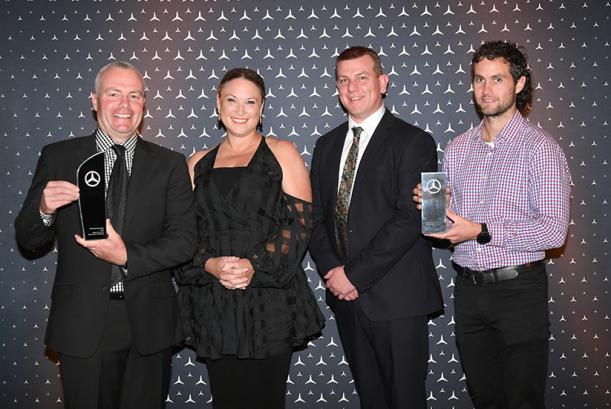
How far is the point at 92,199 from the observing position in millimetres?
2160

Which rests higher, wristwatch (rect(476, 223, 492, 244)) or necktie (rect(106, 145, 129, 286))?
necktie (rect(106, 145, 129, 286))

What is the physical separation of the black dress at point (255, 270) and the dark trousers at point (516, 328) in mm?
768

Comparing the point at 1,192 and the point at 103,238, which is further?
the point at 1,192

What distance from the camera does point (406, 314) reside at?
9.09 feet

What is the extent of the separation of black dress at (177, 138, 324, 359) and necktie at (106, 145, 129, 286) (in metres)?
0.40

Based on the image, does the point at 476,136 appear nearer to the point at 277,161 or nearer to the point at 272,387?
the point at 277,161

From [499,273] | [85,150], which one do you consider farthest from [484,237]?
[85,150]

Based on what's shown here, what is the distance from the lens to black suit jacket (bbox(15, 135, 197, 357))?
2.29m

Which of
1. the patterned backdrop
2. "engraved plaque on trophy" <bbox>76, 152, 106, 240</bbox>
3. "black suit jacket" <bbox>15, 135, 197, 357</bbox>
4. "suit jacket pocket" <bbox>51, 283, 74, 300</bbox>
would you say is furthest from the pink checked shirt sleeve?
"suit jacket pocket" <bbox>51, 283, 74, 300</bbox>

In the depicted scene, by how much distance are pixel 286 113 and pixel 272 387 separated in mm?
1609

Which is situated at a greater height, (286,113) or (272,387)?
(286,113)

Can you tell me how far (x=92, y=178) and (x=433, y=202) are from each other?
4.53 feet

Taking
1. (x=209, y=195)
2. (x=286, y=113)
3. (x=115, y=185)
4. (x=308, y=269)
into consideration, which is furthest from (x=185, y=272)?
(x=286, y=113)

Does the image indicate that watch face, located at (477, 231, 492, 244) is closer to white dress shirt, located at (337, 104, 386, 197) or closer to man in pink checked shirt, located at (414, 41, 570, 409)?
man in pink checked shirt, located at (414, 41, 570, 409)
